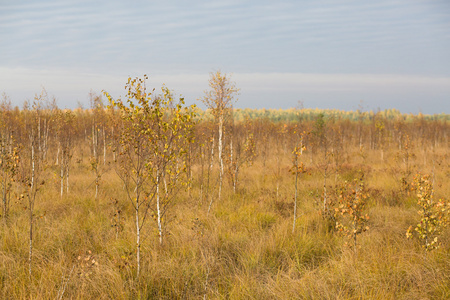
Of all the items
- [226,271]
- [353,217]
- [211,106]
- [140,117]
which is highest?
[211,106]

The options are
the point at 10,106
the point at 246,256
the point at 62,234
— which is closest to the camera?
the point at 246,256

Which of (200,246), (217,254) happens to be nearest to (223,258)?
(217,254)

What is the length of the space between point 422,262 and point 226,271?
352 cm

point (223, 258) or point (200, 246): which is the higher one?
point (200, 246)

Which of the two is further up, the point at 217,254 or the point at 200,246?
the point at 200,246

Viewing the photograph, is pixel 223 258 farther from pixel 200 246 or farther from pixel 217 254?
pixel 200 246

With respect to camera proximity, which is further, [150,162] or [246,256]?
[246,256]

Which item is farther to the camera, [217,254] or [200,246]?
[217,254]

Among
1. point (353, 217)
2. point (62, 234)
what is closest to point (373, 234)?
point (353, 217)

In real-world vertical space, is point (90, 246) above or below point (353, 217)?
below

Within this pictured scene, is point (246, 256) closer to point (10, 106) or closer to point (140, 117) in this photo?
point (140, 117)

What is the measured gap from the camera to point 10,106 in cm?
1794

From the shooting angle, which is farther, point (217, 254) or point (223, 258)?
point (217, 254)

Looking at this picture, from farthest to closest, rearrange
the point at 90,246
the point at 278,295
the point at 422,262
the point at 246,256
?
1. the point at 90,246
2. the point at 246,256
3. the point at 422,262
4. the point at 278,295
